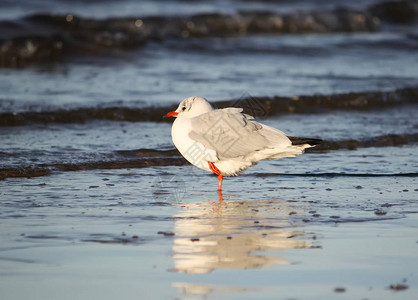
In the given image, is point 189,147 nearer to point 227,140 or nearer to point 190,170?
point 227,140

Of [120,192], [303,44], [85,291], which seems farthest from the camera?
[303,44]

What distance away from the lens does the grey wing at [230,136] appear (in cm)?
551

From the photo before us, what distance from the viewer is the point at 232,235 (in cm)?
430

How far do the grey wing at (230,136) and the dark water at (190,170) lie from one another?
34 cm

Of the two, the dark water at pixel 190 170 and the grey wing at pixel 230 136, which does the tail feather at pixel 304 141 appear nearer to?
the grey wing at pixel 230 136

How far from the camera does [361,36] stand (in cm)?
1670

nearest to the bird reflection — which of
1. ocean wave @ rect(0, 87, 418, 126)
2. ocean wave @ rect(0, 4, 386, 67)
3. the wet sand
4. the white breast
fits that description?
the wet sand

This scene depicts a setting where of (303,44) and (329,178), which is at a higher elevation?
(303,44)

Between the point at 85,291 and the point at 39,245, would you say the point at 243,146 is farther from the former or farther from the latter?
the point at 85,291

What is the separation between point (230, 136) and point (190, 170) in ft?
3.47

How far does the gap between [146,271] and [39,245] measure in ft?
2.42

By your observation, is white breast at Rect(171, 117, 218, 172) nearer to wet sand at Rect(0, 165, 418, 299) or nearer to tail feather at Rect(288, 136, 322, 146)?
wet sand at Rect(0, 165, 418, 299)

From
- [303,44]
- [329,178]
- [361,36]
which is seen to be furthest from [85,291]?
[361,36]

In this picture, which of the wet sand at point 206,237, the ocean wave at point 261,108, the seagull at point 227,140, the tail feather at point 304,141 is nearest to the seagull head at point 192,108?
the seagull at point 227,140
